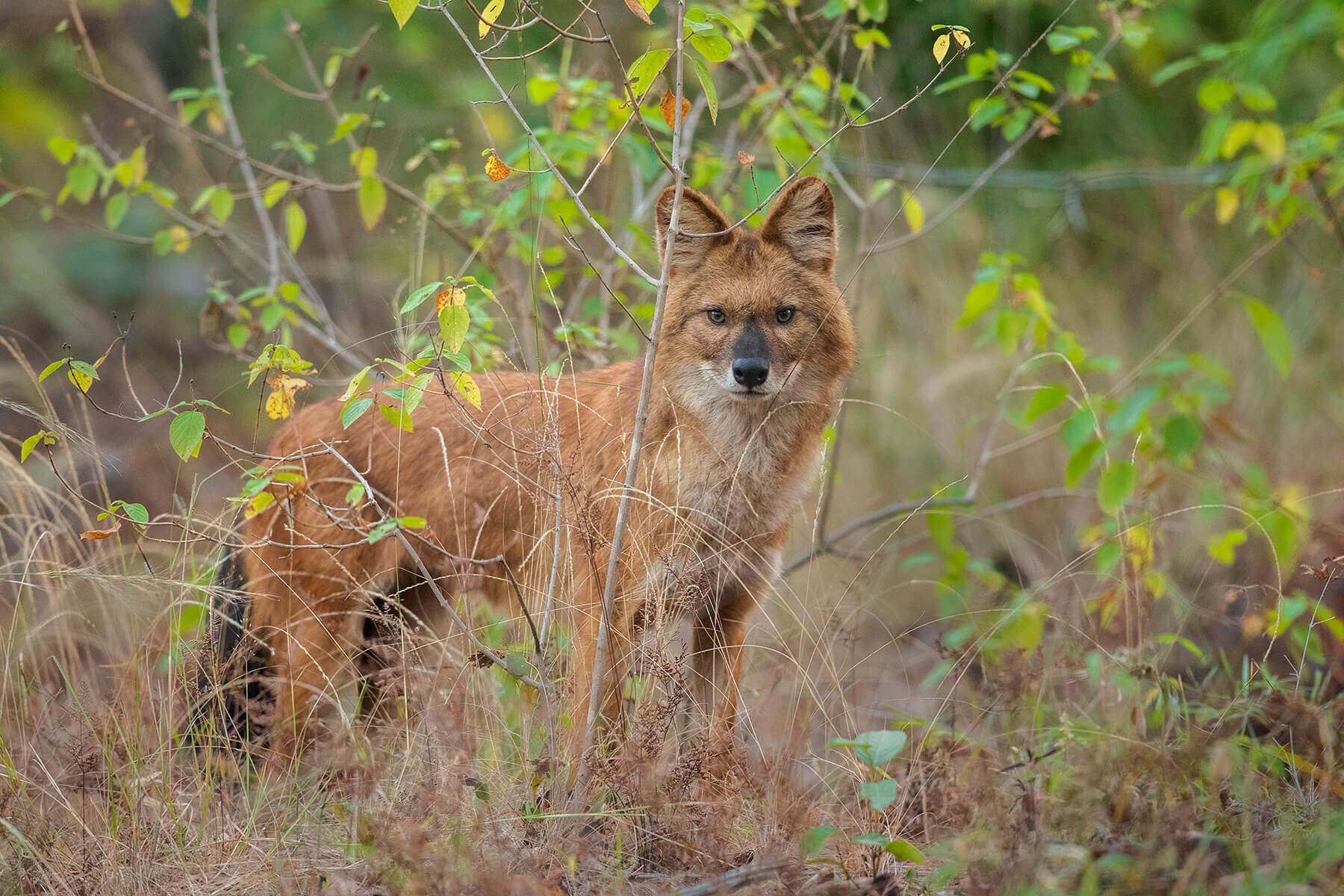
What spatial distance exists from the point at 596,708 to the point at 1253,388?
242 inches

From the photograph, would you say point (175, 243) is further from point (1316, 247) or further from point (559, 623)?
point (1316, 247)

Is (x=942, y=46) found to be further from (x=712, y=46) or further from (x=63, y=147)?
(x=63, y=147)

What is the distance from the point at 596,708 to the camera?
343cm

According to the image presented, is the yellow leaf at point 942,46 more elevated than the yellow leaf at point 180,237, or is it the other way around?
the yellow leaf at point 942,46

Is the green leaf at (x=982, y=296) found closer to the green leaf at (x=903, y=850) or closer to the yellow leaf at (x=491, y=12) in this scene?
the yellow leaf at (x=491, y=12)

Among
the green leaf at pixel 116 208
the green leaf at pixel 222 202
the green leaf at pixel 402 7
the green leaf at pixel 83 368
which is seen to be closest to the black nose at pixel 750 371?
the green leaf at pixel 402 7

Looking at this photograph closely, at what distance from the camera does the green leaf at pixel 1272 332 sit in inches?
191

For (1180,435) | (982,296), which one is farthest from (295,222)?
(1180,435)

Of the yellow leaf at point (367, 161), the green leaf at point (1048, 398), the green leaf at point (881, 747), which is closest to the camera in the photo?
the green leaf at point (881, 747)

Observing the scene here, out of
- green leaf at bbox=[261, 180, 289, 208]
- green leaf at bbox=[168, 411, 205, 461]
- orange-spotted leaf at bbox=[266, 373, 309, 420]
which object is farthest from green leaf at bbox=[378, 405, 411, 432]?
green leaf at bbox=[261, 180, 289, 208]

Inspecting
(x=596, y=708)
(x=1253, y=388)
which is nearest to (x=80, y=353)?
(x=596, y=708)

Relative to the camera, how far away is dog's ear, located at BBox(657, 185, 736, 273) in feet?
14.1

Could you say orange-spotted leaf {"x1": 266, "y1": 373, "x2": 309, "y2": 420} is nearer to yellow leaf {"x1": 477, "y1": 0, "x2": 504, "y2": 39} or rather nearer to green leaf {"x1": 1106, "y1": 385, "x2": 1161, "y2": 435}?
yellow leaf {"x1": 477, "y1": 0, "x2": 504, "y2": 39}

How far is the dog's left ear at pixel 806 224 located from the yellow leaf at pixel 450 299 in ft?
5.84
